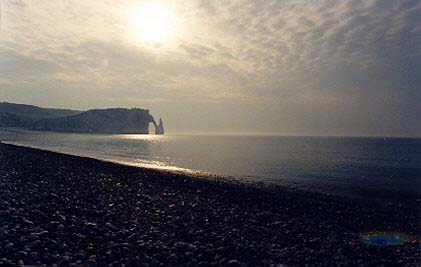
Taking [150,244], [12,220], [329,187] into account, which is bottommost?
[329,187]

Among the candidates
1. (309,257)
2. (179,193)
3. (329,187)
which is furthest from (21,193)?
(329,187)

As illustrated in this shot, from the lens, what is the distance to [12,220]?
1091 centimetres

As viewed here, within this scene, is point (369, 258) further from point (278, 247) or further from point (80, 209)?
point (80, 209)

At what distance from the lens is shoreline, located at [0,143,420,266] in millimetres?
→ 9570

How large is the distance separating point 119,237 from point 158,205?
6529mm

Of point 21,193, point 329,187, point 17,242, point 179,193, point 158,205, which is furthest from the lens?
point 329,187

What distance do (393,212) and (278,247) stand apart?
1734 centimetres

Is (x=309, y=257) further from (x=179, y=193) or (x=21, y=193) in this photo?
(x=21, y=193)

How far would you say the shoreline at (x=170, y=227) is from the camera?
31.4 ft

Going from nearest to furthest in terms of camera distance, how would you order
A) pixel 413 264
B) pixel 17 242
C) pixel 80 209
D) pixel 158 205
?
pixel 17 242 → pixel 413 264 → pixel 80 209 → pixel 158 205

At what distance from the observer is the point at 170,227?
13.2m

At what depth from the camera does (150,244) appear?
35.0 feet

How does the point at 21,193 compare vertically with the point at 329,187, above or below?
above

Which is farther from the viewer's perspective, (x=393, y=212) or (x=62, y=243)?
(x=393, y=212)
